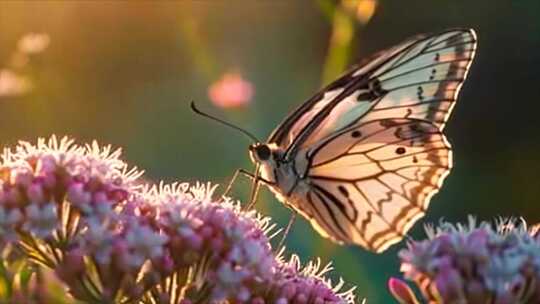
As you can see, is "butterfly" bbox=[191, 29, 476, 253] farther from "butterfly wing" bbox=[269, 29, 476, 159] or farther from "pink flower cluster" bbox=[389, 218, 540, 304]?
"pink flower cluster" bbox=[389, 218, 540, 304]

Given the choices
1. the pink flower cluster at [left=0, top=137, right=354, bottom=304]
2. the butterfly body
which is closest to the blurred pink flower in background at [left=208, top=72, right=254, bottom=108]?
the butterfly body

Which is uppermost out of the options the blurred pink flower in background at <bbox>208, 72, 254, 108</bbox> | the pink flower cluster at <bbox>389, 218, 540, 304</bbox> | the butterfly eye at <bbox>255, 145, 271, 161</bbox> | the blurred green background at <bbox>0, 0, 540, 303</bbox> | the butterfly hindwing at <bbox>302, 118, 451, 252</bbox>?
the blurred green background at <bbox>0, 0, 540, 303</bbox>

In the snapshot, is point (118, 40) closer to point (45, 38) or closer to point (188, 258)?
point (45, 38)

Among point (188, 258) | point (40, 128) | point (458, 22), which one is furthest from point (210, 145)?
point (188, 258)

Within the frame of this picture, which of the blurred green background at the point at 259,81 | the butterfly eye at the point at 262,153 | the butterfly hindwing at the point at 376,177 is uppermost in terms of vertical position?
the blurred green background at the point at 259,81

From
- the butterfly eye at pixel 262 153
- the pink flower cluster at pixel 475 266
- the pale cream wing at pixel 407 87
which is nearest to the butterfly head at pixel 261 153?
the butterfly eye at pixel 262 153

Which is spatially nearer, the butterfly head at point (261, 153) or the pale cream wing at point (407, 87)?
the pale cream wing at point (407, 87)

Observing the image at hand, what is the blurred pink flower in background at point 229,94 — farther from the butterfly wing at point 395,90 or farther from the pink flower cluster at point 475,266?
the pink flower cluster at point 475,266
